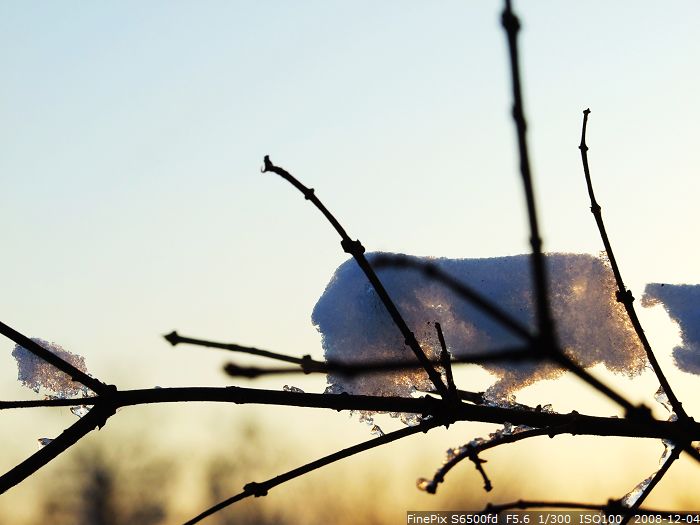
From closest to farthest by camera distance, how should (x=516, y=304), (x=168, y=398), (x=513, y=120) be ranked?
(x=513, y=120) → (x=168, y=398) → (x=516, y=304)

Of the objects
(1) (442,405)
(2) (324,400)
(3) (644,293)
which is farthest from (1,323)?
(3) (644,293)

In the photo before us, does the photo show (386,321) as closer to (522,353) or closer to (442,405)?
(442,405)

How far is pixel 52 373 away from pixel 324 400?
0.88 m

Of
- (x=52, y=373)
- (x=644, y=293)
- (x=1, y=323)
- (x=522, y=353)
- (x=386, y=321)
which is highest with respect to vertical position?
(x=644, y=293)

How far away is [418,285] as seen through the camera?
1893mm

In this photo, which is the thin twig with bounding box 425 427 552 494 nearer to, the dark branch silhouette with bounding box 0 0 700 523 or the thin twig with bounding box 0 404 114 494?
the dark branch silhouette with bounding box 0 0 700 523

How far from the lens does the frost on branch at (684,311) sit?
1.84 meters

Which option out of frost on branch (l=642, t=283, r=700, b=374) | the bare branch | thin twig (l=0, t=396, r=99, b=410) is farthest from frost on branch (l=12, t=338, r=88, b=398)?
frost on branch (l=642, t=283, r=700, b=374)

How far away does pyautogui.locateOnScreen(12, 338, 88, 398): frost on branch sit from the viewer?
186 centimetres

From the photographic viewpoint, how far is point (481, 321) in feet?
5.93

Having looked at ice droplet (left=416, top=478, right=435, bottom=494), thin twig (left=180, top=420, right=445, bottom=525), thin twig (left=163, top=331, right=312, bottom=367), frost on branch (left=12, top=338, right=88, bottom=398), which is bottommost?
ice droplet (left=416, top=478, right=435, bottom=494)

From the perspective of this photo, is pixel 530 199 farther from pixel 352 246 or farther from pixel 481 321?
pixel 481 321

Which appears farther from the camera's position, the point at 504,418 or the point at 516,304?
the point at 516,304

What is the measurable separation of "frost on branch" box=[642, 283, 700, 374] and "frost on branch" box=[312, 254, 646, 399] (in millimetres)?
123
